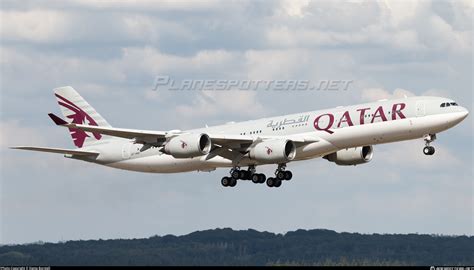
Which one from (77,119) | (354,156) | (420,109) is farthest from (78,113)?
(420,109)

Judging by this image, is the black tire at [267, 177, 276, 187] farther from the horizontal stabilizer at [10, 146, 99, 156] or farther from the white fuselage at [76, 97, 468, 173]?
the horizontal stabilizer at [10, 146, 99, 156]

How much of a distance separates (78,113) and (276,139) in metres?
19.7

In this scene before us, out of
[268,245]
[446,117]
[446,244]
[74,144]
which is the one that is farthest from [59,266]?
[446,244]

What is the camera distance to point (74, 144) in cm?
9375

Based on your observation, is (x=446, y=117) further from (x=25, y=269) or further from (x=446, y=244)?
(x=446, y=244)

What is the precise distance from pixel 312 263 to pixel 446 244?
21840 millimetres

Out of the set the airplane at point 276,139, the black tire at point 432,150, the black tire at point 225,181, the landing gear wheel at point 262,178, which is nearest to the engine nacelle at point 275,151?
the airplane at point 276,139

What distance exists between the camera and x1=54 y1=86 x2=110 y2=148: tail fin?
93.0 metres

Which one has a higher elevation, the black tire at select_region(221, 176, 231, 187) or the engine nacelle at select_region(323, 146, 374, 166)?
the engine nacelle at select_region(323, 146, 374, 166)

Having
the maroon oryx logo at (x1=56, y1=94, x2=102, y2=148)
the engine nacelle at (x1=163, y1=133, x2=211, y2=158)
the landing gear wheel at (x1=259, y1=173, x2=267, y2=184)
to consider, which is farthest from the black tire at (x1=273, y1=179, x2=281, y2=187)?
the maroon oryx logo at (x1=56, y1=94, x2=102, y2=148)

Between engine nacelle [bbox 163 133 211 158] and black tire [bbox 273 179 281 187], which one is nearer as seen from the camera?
A: engine nacelle [bbox 163 133 211 158]

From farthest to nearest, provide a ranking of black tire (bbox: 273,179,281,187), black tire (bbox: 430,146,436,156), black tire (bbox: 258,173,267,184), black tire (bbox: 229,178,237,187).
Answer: black tire (bbox: 229,178,237,187) → black tire (bbox: 258,173,267,184) → black tire (bbox: 273,179,281,187) → black tire (bbox: 430,146,436,156)

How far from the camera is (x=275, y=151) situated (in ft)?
264

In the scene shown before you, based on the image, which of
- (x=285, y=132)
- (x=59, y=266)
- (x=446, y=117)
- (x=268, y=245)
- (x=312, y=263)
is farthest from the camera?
(x=268, y=245)
